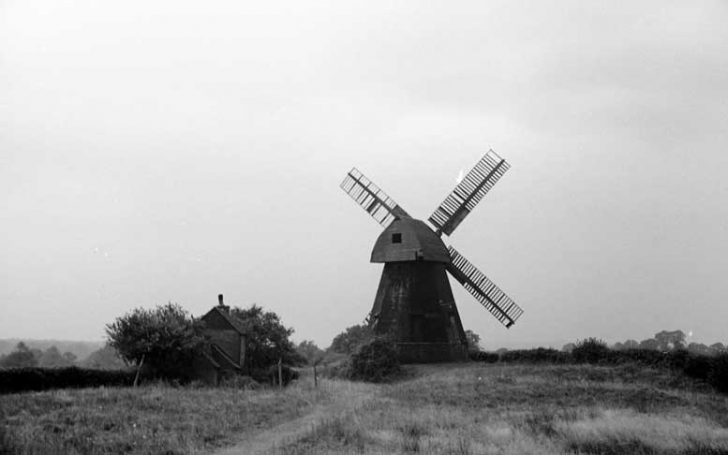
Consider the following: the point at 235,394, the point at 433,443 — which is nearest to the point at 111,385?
the point at 235,394

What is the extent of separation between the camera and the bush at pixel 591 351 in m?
38.7

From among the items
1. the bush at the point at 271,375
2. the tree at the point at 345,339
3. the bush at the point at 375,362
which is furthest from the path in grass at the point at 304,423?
the tree at the point at 345,339

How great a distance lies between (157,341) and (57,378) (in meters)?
4.59

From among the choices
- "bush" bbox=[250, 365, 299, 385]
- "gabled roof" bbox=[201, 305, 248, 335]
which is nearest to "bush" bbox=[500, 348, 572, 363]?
"bush" bbox=[250, 365, 299, 385]

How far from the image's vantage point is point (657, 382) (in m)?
31.8

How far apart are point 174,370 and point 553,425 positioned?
20.7 meters

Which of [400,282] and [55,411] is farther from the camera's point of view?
[400,282]

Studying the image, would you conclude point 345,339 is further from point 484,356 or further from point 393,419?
point 393,419

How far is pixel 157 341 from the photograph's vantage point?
3300 centimetres

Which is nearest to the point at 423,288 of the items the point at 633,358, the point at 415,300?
the point at 415,300

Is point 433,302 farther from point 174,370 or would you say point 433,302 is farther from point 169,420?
point 169,420

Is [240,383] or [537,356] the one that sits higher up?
[537,356]

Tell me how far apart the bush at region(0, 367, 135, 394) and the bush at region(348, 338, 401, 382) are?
12.4m

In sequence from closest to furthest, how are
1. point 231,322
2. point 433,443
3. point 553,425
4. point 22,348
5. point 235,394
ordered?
point 433,443, point 553,425, point 235,394, point 231,322, point 22,348
